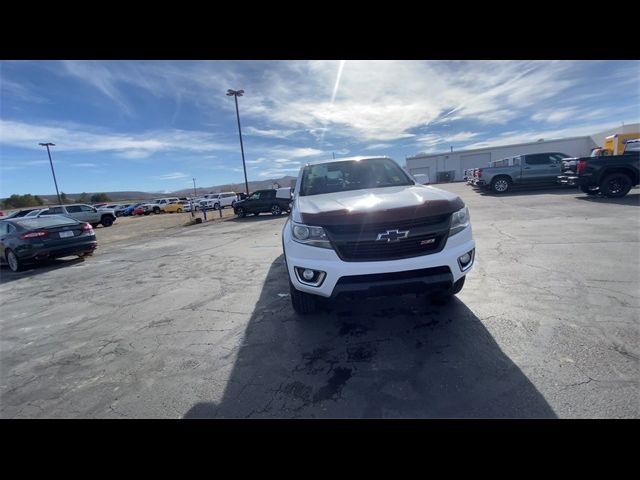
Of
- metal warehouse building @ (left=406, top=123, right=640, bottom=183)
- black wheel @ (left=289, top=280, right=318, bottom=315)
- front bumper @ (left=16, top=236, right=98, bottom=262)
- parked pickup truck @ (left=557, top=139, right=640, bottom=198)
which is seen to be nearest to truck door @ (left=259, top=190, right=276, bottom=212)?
front bumper @ (left=16, top=236, right=98, bottom=262)

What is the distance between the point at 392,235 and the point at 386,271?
1.06ft

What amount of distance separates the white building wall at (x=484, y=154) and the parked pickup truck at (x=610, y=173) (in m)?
34.2

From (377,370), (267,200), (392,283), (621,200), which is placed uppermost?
(267,200)

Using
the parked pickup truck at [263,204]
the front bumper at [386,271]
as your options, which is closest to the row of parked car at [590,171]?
the front bumper at [386,271]

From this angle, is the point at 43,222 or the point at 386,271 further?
the point at 43,222

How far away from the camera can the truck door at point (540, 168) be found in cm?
1510

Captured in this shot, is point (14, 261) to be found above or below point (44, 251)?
below

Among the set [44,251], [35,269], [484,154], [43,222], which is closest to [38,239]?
[44,251]

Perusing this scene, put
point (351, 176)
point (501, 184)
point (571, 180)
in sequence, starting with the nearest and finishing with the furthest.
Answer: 1. point (351, 176)
2. point (571, 180)
3. point (501, 184)

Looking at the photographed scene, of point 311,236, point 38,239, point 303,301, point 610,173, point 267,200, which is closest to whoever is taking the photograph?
point 311,236

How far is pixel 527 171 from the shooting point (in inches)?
606

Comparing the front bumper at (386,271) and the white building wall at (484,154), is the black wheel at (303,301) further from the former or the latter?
the white building wall at (484,154)

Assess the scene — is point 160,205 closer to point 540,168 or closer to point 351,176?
point 351,176
